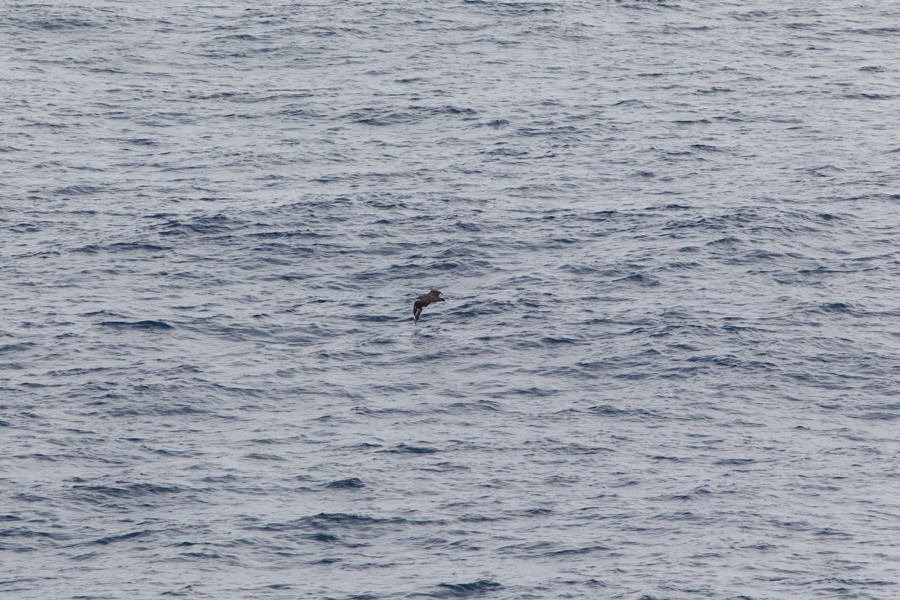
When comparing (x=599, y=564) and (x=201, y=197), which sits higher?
(x=201, y=197)

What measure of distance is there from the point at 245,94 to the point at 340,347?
122 feet

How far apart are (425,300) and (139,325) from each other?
46.9ft

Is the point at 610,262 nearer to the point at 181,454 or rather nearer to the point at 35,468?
the point at 181,454

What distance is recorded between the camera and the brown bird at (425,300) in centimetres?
7175

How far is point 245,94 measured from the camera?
107 meters

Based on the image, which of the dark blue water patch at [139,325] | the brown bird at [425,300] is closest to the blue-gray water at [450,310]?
the dark blue water patch at [139,325]

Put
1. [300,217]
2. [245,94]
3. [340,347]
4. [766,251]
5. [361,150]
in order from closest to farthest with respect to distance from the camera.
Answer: [340,347] → [766,251] → [300,217] → [361,150] → [245,94]

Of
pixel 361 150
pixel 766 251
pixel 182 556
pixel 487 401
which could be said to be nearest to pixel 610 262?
pixel 766 251

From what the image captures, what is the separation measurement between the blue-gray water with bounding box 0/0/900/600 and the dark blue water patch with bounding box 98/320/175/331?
0.52 feet

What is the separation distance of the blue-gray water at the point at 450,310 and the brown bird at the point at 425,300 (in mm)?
2124

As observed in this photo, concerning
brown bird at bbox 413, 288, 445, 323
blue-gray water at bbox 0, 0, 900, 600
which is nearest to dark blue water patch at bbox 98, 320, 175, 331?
blue-gray water at bbox 0, 0, 900, 600

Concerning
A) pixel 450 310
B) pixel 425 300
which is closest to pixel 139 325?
pixel 425 300

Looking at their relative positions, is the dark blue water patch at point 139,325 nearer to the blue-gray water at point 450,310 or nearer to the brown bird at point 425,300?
the blue-gray water at point 450,310

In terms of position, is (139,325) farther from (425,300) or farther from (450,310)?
(450,310)
